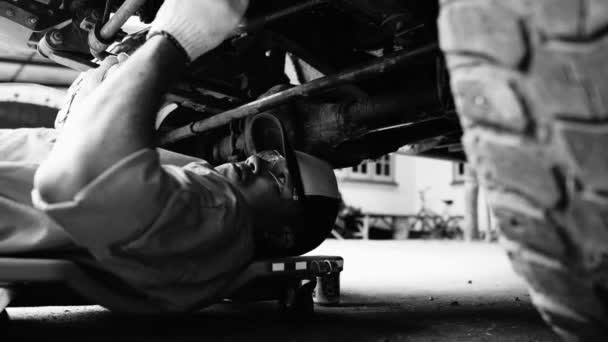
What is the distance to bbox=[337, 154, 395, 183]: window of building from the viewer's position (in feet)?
34.0

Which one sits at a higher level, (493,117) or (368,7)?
(368,7)

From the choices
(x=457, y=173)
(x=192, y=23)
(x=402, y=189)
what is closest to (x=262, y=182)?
(x=192, y=23)

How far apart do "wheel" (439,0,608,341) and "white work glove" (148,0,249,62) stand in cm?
47

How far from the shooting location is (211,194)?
0.95 m

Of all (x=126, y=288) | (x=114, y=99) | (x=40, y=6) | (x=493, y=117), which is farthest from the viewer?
(x=40, y=6)

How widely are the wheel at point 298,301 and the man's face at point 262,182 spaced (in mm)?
230

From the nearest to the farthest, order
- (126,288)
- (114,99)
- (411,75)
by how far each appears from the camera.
A: (114,99) < (126,288) < (411,75)

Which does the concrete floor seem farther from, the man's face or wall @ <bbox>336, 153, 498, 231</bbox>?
wall @ <bbox>336, 153, 498, 231</bbox>

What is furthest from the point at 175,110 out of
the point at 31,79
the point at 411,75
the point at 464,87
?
the point at 31,79

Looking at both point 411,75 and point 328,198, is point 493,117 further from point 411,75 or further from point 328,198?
point 411,75

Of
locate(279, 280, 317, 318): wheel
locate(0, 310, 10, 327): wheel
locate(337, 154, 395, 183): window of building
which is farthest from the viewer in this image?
locate(337, 154, 395, 183): window of building

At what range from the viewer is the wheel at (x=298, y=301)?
4.19ft

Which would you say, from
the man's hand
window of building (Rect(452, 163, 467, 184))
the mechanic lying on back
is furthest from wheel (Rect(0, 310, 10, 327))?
window of building (Rect(452, 163, 467, 184))

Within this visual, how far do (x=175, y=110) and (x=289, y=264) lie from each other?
1.08 m
